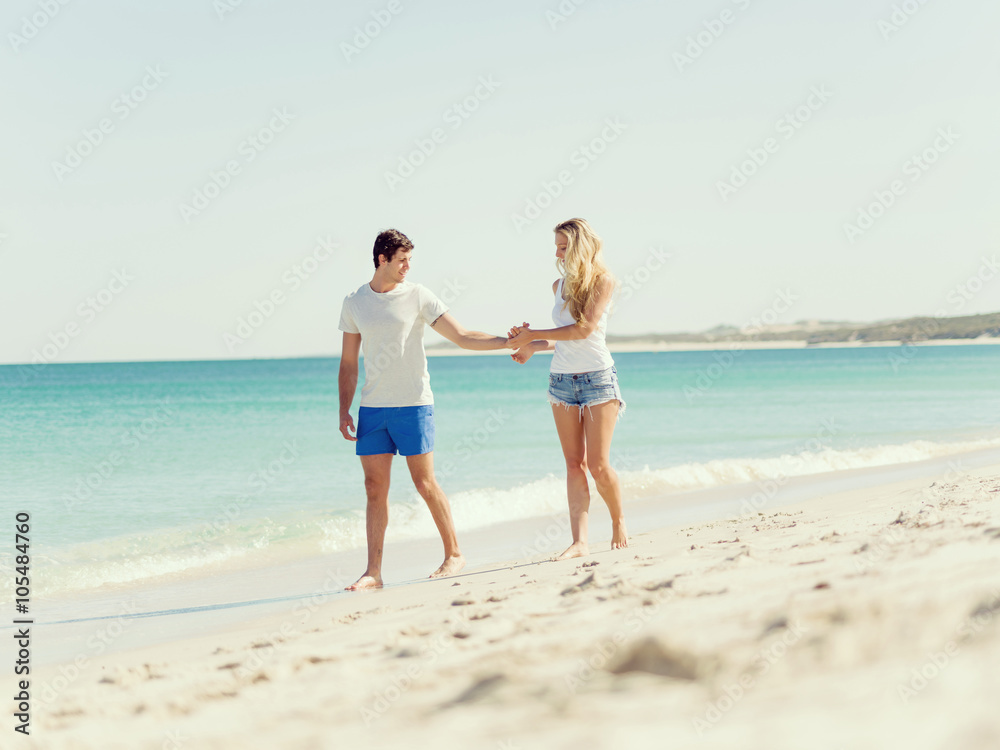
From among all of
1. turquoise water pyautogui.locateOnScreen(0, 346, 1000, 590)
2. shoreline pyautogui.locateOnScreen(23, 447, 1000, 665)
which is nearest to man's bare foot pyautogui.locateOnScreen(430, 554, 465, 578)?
shoreline pyautogui.locateOnScreen(23, 447, 1000, 665)

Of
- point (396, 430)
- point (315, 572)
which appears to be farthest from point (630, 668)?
point (315, 572)

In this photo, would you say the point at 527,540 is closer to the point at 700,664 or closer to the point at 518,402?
the point at 700,664

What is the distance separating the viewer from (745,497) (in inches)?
325

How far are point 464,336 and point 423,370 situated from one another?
409mm

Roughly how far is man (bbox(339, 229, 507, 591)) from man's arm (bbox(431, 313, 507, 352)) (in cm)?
5

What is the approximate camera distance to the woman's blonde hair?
458 cm

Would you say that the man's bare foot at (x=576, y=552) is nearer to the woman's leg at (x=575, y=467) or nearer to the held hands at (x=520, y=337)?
the woman's leg at (x=575, y=467)

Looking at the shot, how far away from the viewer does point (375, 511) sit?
4.73 metres

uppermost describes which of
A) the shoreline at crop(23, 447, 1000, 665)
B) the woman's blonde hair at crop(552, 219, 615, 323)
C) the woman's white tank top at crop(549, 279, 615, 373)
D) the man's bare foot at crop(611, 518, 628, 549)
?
the woman's blonde hair at crop(552, 219, 615, 323)

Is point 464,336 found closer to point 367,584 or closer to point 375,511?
point 375,511

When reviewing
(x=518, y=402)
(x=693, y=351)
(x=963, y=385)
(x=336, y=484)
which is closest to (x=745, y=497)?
(x=336, y=484)

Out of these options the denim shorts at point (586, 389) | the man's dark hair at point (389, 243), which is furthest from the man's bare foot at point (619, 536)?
the man's dark hair at point (389, 243)

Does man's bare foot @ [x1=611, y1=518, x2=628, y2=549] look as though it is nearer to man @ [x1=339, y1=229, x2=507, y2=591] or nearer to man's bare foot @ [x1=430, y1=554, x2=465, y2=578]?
man's bare foot @ [x1=430, y1=554, x2=465, y2=578]

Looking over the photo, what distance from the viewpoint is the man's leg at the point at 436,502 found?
4.68m
